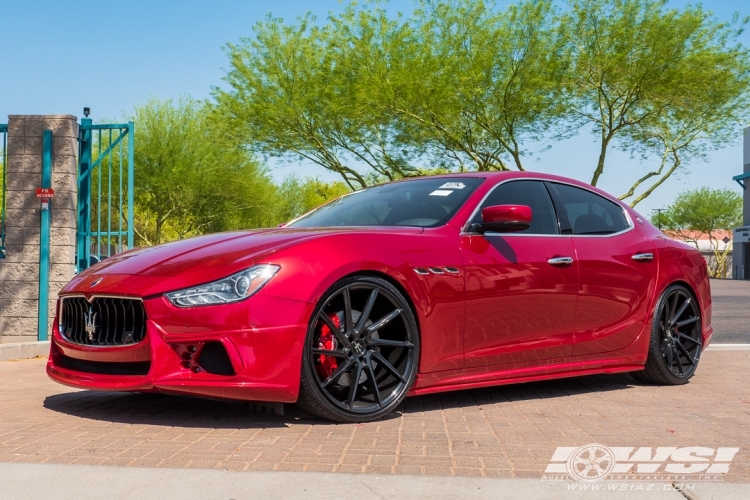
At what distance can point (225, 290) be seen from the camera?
484cm

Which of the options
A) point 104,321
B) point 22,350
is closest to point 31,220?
point 22,350

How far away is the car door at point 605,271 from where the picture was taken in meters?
6.44

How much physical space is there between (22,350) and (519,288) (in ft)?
19.5

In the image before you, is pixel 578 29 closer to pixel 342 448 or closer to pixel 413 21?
pixel 413 21

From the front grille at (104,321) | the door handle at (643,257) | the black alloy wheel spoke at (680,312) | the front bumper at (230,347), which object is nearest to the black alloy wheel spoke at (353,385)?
the front bumper at (230,347)

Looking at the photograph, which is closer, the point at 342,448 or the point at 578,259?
the point at 342,448

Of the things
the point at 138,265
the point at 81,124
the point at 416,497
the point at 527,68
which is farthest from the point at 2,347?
the point at 527,68

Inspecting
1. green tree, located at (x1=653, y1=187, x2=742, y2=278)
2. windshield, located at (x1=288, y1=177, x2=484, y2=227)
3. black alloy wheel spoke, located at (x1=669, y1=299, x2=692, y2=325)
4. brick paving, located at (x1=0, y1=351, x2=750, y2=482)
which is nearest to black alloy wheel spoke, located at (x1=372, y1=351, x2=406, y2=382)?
brick paving, located at (x1=0, y1=351, x2=750, y2=482)

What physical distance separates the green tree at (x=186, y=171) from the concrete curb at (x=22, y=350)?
93.5 ft

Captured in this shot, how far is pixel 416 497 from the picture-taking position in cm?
358

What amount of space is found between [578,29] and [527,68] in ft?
6.13

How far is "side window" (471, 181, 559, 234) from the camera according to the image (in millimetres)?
6297

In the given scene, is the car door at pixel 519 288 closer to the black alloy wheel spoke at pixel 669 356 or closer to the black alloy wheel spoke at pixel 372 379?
the black alloy wheel spoke at pixel 372 379

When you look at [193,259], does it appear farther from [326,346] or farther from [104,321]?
[326,346]
